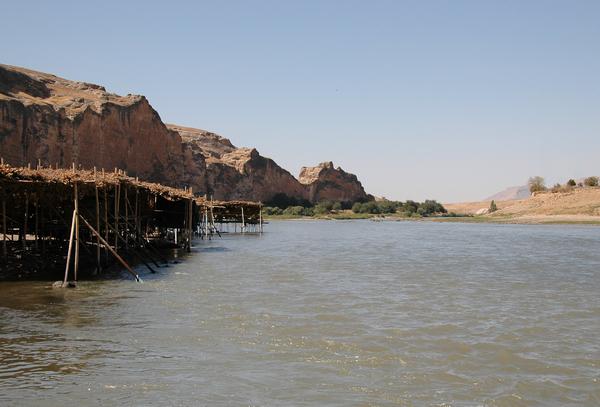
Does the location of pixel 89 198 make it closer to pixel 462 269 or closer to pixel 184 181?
pixel 462 269

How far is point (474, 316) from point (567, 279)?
8.27m

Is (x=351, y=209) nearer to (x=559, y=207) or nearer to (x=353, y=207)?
(x=353, y=207)

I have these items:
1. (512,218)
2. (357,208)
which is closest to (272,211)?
(357,208)

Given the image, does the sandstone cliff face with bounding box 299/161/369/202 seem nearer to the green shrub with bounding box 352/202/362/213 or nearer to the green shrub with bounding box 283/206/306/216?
the green shrub with bounding box 352/202/362/213

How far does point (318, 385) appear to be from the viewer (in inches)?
285

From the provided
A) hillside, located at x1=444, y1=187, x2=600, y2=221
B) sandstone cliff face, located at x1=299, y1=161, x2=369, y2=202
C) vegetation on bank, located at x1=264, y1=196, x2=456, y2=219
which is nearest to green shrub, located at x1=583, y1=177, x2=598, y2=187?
hillside, located at x1=444, y1=187, x2=600, y2=221

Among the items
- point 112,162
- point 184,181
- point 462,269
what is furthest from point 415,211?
point 462,269

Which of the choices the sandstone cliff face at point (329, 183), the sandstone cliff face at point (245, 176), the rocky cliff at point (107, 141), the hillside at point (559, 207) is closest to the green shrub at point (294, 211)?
the sandstone cliff face at point (245, 176)

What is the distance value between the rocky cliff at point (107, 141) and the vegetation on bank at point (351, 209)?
4508 millimetres

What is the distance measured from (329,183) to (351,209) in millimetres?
7246

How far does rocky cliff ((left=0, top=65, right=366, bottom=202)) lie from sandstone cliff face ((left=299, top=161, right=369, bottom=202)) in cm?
715

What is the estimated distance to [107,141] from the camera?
216ft

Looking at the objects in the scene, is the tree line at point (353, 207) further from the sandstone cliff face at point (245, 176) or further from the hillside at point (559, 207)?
the hillside at point (559, 207)

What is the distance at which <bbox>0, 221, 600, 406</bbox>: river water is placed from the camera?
6.95 m
